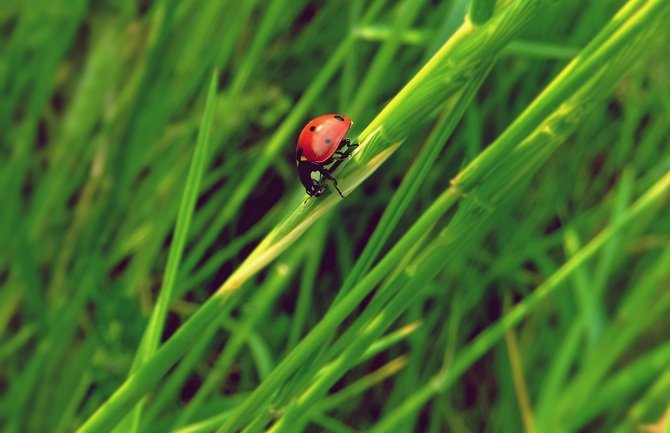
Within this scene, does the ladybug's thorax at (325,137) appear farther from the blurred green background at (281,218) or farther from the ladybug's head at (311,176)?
the blurred green background at (281,218)

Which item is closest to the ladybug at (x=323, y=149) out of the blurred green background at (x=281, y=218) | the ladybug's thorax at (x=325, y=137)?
the ladybug's thorax at (x=325, y=137)

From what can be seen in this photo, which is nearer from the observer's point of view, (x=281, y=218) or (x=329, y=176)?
(x=329, y=176)

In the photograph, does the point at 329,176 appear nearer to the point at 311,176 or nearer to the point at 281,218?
the point at 311,176

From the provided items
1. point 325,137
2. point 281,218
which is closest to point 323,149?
point 325,137

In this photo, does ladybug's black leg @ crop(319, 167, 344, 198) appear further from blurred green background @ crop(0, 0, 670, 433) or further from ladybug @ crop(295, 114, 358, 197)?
blurred green background @ crop(0, 0, 670, 433)

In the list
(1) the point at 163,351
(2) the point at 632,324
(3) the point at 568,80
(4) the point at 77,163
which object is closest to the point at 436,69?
(3) the point at 568,80

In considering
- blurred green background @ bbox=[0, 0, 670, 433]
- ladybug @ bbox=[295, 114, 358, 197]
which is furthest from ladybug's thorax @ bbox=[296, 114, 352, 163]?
blurred green background @ bbox=[0, 0, 670, 433]

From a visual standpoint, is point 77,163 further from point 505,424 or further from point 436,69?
point 436,69
